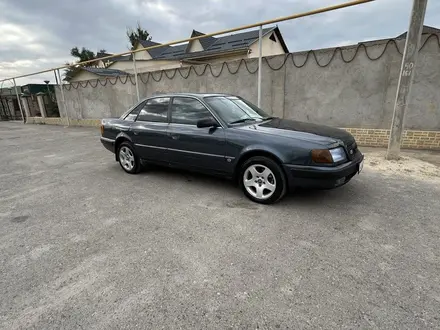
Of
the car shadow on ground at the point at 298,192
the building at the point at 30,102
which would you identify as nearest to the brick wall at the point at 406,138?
the car shadow on ground at the point at 298,192

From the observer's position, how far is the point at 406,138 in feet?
19.5

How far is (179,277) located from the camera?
2.11 meters

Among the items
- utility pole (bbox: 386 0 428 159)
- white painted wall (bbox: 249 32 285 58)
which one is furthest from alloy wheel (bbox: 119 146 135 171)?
white painted wall (bbox: 249 32 285 58)

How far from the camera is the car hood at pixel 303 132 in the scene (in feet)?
10.2

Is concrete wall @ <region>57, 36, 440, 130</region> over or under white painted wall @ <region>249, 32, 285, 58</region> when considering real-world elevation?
under

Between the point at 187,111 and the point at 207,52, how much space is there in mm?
14845

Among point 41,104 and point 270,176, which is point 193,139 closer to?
point 270,176

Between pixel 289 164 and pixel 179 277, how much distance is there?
5.93 feet

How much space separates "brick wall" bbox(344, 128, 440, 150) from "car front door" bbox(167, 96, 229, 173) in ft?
14.9

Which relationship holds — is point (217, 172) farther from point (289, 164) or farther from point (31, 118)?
point (31, 118)

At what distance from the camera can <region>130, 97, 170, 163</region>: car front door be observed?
4.22m

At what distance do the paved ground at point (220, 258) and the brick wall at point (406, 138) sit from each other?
8.27ft

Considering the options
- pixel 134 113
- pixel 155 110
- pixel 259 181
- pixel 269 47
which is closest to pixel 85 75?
pixel 269 47

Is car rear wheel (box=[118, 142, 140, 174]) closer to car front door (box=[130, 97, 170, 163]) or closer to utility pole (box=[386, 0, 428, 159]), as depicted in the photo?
car front door (box=[130, 97, 170, 163])
